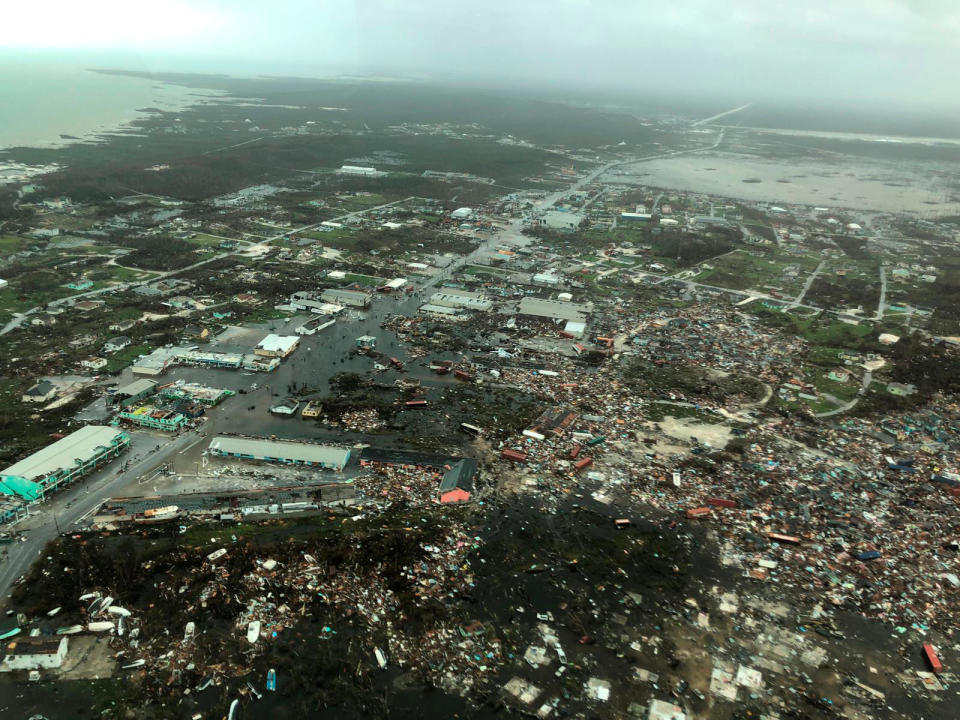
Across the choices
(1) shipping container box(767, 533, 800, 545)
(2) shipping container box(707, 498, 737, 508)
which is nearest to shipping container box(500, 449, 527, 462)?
(2) shipping container box(707, 498, 737, 508)

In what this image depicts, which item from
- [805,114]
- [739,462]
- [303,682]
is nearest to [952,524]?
[739,462]

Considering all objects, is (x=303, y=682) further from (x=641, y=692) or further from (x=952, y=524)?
(x=952, y=524)

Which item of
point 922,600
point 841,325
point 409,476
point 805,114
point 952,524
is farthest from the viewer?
point 805,114

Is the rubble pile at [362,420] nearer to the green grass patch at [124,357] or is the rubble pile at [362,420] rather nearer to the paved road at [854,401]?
the green grass patch at [124,357]

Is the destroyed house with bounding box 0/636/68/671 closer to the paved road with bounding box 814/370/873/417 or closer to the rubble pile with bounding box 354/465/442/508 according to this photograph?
the rubble pile with bounding box 354/465/442/508

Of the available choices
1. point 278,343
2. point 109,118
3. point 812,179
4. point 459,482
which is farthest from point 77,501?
point 109,118

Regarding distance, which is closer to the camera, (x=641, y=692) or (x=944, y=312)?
(x=641, y=692)
